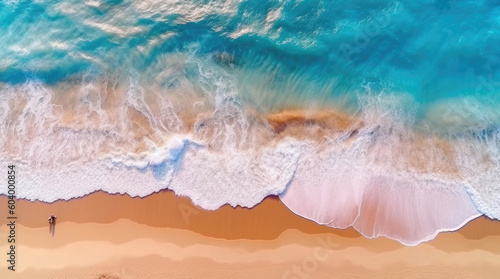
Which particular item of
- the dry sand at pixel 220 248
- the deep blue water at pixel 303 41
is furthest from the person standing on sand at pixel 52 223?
the deep blue water at pixel 303 41

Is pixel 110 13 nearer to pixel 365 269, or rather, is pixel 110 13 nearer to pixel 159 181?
pixel 159 181

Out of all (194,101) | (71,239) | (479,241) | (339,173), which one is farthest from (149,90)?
(479,241)

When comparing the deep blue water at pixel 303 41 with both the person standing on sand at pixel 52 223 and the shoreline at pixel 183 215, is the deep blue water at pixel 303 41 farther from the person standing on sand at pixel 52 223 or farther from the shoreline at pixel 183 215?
the person standing on sand at pixel 52 223

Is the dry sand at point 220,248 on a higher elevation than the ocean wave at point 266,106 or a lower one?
lower

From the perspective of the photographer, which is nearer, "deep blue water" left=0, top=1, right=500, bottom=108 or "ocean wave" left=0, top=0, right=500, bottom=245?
"ocean wave" left=0, top=0, right=500, bottom=245

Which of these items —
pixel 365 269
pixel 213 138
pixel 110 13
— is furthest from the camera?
pixel 110 13

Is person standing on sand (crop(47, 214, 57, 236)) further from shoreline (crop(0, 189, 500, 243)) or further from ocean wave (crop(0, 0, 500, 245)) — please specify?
ocean wave (crop(0, 0, 500, 245))

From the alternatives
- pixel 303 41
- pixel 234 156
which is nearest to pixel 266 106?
pixel 234 156

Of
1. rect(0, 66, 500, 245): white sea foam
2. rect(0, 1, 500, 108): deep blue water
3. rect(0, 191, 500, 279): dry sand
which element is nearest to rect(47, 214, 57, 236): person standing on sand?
Answer: rect(0, 191, 500, 279): dry sand
